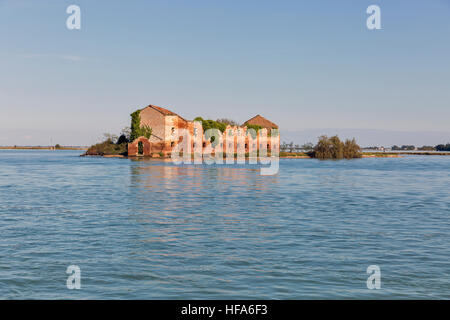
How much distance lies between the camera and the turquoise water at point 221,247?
9.64 m

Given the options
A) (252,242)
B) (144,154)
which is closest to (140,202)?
(252,242)

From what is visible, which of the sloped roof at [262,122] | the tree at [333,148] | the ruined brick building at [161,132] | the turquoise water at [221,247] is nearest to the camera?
the turquoise water at [221,247]

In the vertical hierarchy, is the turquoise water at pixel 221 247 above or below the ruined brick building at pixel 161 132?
below

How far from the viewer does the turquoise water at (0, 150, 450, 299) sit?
9.64 m

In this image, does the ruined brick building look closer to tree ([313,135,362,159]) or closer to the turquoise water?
tree ([313,135,362,159])

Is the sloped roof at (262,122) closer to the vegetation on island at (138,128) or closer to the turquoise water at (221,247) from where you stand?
the vegetation on island at (138,128)

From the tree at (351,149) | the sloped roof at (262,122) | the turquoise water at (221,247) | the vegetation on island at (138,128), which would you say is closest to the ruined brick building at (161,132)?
the vegetation on island at (138,128)

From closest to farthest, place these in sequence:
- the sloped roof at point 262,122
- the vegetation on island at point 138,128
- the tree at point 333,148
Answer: the vegetation on island at point 138,128 → the tree at point 333,148 → the sloped roof at point 262,122

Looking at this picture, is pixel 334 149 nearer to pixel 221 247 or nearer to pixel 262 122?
pixel 262 122

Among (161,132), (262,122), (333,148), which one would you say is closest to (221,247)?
(161,132)

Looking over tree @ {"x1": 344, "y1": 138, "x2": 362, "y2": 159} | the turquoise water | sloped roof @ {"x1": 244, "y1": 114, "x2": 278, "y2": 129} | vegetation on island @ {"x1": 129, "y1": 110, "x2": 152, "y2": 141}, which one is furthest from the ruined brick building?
the turquoise water

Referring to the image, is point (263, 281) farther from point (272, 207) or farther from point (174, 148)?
point (174, 148)

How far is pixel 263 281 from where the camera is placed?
1003 centimetres
